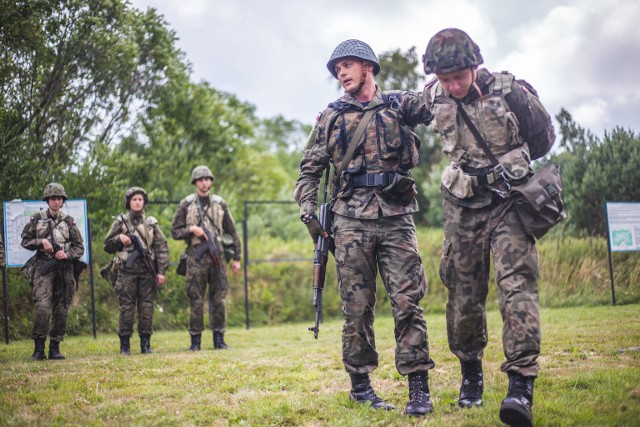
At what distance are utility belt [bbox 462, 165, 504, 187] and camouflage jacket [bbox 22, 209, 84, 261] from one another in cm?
612

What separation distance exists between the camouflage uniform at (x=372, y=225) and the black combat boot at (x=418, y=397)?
7.7 inches

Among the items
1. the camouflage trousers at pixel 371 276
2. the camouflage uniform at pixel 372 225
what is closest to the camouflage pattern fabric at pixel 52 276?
the camouflage uniform at pixel 372 225

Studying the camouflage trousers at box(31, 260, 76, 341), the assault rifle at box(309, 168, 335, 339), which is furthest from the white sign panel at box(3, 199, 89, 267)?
the assault rifle at box(309, 168, 335, 339)

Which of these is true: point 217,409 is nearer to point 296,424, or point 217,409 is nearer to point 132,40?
point 296,424

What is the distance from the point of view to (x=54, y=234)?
8883mm

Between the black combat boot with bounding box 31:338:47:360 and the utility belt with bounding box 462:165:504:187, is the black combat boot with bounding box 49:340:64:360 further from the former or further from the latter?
the utility belt with bounding box 462:165:504:187

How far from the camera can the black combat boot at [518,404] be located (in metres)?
3.82

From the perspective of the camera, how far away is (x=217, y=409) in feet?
16.2

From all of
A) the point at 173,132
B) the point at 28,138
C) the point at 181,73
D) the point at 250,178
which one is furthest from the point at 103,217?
the point at 250,178

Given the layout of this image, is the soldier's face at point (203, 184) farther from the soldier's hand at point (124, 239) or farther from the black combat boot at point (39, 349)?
the black combat boot at point (39, 349)

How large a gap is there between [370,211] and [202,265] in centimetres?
539

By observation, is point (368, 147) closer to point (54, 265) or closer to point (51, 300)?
point (54, 265)

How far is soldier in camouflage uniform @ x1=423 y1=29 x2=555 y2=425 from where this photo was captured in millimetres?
4242

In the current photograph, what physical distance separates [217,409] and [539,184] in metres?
2.73
